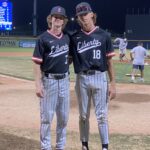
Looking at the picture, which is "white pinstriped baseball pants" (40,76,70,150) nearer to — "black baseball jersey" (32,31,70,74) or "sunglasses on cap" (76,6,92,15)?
"black baseball jersey" (32,31,70,74)

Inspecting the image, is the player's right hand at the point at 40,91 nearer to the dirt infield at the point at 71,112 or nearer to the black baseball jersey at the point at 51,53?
the black baseball jersey at the point at 51,53

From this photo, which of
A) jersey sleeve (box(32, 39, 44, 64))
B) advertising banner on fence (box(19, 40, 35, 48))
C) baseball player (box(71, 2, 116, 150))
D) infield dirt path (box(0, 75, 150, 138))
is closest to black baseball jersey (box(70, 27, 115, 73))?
baseball player (box(71, 2, 116, 150))

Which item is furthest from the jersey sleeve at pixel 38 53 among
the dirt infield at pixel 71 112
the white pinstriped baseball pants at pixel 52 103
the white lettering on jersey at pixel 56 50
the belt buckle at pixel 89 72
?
the dirt infield at pixel 71 112

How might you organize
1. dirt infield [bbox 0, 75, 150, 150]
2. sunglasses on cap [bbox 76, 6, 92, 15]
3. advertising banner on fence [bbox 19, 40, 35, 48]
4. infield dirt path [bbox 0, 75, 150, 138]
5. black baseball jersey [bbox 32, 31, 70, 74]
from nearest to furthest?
1. black baseball jersey [bbox 32, 31, 70, 74]
2. sunglasses on cap [bbox 76, 6, 92, 15]
3. dirt infield [bbox 0, 75, 150, 150]
4. infield dirt path [bbox 0, 75, 150, 138]
5. advertising banner on fence [bbox 19, 40, 35, 48]

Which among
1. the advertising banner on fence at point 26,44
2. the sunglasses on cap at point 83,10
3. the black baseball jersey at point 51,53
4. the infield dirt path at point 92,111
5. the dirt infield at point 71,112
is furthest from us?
the advertising banner on fence at point 26,44

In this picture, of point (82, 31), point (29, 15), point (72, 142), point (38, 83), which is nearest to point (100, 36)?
point (82, 31)

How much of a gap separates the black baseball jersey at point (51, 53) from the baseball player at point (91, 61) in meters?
0.24

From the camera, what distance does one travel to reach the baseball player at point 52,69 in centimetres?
511

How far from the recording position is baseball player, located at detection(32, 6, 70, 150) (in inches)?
201

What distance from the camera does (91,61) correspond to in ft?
17.5

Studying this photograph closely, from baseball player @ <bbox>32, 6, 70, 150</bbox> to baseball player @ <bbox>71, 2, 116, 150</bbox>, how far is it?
0.22 m

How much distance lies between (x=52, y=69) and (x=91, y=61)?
52 centimetres

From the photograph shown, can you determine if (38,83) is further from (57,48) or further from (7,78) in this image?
(7,78)

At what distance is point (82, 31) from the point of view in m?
5.43
